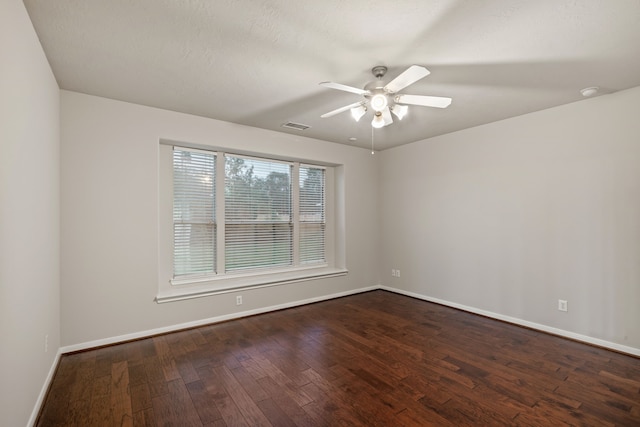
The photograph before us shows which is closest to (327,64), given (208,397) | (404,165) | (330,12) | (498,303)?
(330,12)

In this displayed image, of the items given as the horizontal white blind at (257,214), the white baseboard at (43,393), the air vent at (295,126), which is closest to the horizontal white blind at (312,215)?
the horizontal white blind at (257,214)

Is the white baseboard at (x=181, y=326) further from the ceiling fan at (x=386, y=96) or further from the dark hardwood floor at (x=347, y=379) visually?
the ceiling fan at (x=386, y=96)

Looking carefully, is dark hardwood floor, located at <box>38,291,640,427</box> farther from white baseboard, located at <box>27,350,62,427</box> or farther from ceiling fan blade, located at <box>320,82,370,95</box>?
ceiling fan blade, located at <box>320,82,370,95</box>

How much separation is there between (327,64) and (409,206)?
3198 mm

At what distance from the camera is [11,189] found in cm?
163

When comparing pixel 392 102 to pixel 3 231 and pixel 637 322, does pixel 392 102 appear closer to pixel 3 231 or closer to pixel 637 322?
pixel 3 231

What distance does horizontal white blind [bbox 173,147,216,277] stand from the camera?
12.5 feet

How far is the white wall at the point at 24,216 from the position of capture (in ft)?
5.02

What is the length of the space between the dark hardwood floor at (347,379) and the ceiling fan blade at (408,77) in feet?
7.51

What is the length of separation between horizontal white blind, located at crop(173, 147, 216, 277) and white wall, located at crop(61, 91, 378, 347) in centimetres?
36

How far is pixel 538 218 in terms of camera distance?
3.57 m

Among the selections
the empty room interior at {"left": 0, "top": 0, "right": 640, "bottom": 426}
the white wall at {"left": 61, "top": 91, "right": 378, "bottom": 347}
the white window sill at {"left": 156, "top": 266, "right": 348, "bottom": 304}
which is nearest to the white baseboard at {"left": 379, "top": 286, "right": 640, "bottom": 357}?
the empty room interior at {"left": 0, "top": 0, "right": 640, "bottom": 426}

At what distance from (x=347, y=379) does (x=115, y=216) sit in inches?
111

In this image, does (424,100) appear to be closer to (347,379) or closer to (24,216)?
(347,379)
